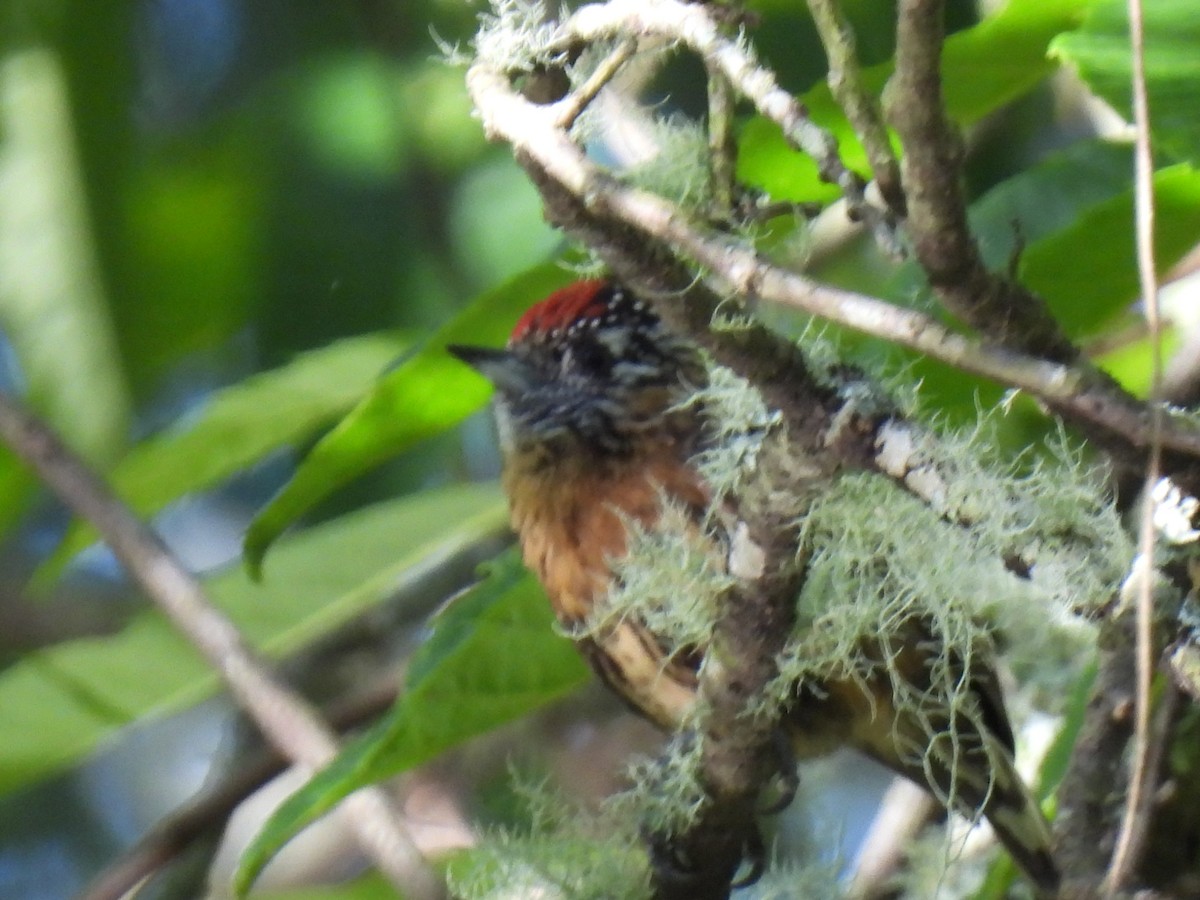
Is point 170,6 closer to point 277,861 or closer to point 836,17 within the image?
point 277,861

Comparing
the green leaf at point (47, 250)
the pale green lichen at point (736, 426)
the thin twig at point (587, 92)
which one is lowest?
the pale green lichen at point (736, 426)

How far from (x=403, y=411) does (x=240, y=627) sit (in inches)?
18.8

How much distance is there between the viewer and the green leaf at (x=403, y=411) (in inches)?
65.2

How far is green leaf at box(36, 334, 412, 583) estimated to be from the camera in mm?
1858

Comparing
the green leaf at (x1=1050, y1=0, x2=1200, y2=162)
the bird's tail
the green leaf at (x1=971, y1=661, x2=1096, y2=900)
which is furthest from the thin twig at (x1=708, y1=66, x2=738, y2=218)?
the green leaf at (x1=971, y1=661, x2=1096, y2=900)

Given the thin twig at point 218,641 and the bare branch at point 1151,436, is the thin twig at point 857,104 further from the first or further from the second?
the thin twig at point 218,641

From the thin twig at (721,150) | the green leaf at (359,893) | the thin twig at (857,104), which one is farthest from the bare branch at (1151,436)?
the green leaf at (359,893)

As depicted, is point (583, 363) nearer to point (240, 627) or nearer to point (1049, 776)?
point (240, 627)

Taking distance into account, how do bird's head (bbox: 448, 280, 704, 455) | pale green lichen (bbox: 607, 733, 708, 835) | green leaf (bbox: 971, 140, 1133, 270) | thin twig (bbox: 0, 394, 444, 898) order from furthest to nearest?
bird's head (bbox: 448, 280, 704, 455) → green leaf (bbox: 971, 140, 1133, 270) → thin twig (bbox: 0, 394, 444, 898) → pale green lichen (bbox: 607, 733, 708, 835)

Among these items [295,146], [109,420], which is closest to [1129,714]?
[109,420]

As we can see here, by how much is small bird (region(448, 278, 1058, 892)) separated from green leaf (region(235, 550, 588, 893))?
0.04 metres

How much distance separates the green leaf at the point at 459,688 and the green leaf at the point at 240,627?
30 centimetres

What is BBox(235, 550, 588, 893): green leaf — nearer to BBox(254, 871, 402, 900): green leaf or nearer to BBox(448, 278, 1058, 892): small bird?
BBox(448, 278, 1058, 892): small bird

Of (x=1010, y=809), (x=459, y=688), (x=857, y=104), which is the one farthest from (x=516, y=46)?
(x=1010, y=809)
